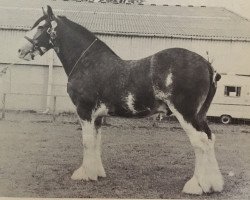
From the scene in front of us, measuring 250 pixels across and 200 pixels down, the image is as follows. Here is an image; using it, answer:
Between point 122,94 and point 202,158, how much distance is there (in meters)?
0.62

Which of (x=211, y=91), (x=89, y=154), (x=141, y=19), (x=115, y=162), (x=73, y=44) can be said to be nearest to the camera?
(x=211, y=91)

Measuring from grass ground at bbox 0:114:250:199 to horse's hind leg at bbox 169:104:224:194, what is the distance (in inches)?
2.3

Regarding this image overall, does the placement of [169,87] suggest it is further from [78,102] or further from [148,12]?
[148,12]

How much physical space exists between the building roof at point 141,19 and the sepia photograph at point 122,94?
0.4 inches

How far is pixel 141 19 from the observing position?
11.5ft

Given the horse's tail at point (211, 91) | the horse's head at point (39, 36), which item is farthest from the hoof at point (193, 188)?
the horse's head at point (39, 36)

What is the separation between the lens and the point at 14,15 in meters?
3.09

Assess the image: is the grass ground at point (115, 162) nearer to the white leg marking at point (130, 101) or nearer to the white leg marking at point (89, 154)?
the white leg marking at point (89, 154)

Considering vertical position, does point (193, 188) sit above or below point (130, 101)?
below

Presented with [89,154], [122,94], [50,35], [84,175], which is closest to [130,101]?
[122,94]

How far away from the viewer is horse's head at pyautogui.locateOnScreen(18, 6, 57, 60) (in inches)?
108

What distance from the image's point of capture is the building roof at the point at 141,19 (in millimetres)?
3131

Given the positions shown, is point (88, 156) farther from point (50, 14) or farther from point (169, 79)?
point (50, 14)

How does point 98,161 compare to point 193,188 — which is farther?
point 98,161
